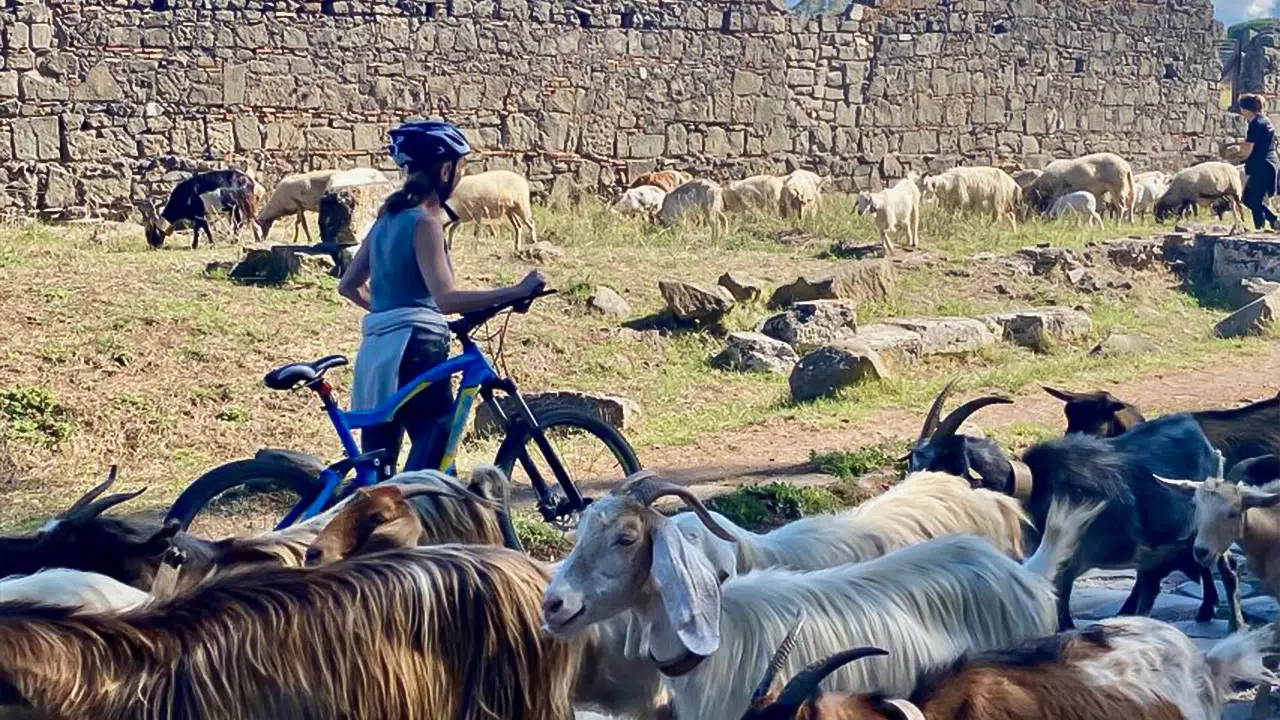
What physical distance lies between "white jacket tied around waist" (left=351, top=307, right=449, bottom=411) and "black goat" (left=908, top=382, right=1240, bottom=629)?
6.65 feet

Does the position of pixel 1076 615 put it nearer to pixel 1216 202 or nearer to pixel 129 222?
pixel 129 222

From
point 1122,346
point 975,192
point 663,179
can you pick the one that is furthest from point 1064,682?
point 663,179

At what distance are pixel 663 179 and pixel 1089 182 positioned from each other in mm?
5703

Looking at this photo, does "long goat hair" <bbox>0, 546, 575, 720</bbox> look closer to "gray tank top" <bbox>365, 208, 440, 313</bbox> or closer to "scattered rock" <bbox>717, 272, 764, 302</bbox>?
"gray tank top" <bbox>365, 208, 440, 313</bbox>

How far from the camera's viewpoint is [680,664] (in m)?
4.01

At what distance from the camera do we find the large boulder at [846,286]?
1355 cm

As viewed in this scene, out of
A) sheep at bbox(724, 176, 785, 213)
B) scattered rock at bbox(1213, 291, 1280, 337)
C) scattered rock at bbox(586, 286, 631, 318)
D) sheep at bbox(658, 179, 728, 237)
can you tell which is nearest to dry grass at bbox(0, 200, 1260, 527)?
scattered rock at bbox(586, 286, 631, 318)

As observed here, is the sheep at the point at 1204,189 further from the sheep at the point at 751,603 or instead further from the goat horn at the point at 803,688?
the goat horn at the point at 803,688

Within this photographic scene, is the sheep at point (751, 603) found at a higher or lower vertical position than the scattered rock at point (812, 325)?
higher

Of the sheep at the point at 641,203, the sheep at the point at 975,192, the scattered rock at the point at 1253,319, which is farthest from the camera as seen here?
the sheep at the point at 975,192

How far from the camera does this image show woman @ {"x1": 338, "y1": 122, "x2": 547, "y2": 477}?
579cm

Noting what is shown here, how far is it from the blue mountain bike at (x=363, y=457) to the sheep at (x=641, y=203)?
12416 millimetres

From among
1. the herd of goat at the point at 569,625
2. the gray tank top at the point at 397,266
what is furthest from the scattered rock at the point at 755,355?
the herd of goat at the point at 569,625

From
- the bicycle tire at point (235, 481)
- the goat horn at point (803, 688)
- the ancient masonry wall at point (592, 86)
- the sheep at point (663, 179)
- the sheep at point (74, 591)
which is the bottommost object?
the bicycle tire at point (235, 481)
